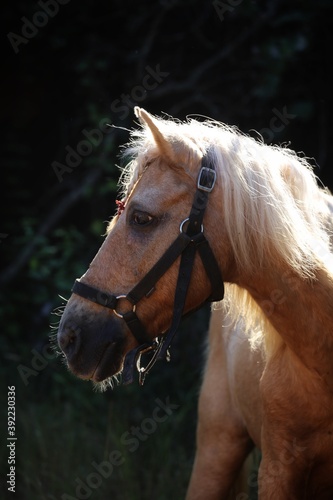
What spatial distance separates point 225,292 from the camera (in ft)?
9.40

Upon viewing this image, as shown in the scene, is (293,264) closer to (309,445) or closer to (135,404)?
(309,445)

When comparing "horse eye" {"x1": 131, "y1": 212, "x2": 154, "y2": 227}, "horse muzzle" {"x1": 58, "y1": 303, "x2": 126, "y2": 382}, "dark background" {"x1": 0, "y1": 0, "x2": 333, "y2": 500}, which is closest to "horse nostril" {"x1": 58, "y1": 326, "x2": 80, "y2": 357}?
"horse muzzle" {"x1": 58, "y1": 303, "x2": 126, "y2": 382}

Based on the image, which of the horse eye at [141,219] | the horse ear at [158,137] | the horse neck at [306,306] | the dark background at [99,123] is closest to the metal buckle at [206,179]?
the horse ear at [158,137]

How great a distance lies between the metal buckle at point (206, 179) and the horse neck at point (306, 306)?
39 centimetres

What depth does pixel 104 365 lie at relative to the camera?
2588mm

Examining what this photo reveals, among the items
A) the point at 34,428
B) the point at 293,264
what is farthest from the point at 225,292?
the point at 34,428

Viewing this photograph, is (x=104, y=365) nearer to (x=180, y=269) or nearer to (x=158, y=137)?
(x=180, y=269)

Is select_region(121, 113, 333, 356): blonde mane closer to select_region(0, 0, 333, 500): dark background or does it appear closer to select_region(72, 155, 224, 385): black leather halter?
select_region(72, 155, 224, 385): black leather halter

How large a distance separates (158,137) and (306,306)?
849mm

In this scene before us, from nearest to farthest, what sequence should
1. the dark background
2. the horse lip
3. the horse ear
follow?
the horse ear, the horse lip, the dark background

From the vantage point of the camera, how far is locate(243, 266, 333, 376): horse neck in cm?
261

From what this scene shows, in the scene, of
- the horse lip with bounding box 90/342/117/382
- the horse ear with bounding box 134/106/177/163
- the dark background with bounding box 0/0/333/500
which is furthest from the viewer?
the dark background with bounding box 0/0/333/500

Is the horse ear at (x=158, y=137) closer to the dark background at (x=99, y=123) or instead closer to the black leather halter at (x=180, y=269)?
the black leather halter at (x=180, y=269)

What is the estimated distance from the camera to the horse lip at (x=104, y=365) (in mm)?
2572
